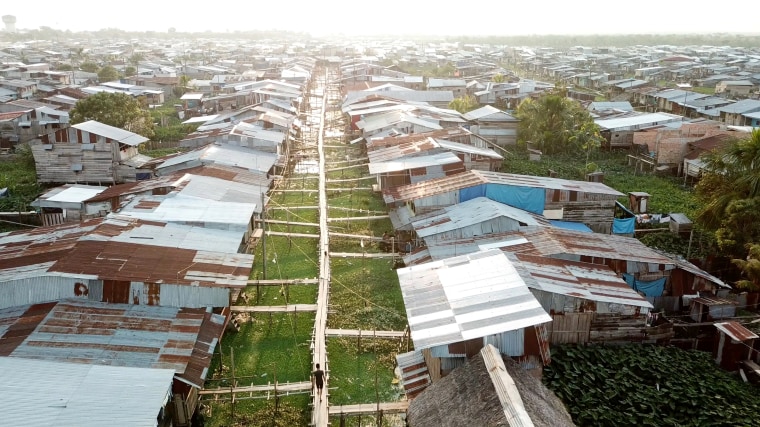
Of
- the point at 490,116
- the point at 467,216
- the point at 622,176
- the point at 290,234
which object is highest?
the point at 490,116

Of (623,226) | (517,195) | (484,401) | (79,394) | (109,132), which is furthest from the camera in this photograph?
(109,132)

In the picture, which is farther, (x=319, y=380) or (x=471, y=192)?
(x=471, y=192)

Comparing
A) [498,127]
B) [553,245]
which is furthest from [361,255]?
[498,127]

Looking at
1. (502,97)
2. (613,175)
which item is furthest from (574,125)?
(502,97)

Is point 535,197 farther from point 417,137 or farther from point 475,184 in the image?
point 417,137

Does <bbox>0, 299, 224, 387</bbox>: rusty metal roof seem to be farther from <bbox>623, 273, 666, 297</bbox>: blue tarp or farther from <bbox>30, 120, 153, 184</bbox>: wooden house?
<bbox>30, 120, 153, 184</bbox>: wooden house

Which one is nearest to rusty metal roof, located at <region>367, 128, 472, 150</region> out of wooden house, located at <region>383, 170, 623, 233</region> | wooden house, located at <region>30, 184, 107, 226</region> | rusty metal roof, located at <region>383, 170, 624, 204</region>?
rusty metal roof, located at <region>383, 170, 624, 204</region>

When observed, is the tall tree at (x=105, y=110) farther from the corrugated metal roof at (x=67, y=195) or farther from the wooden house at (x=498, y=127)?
the wooden house at (x=498, y=127)
